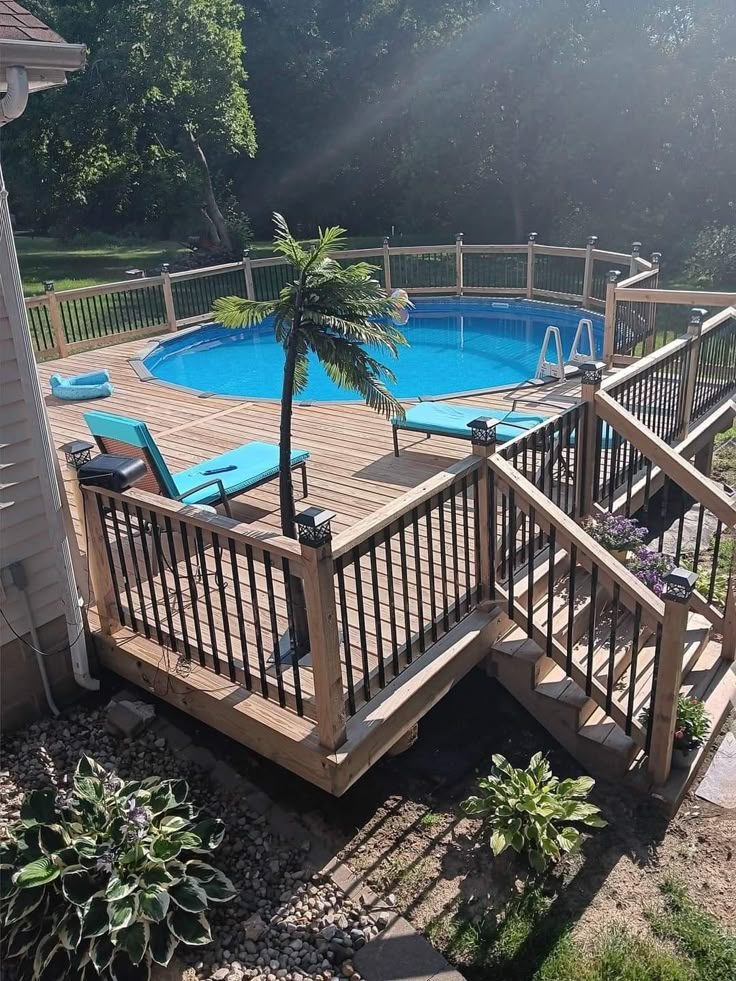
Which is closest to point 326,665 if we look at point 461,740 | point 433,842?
point 433,842

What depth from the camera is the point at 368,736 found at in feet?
11.0

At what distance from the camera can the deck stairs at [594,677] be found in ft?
12.6

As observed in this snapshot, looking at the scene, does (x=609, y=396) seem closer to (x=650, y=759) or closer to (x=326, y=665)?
(x=650, y=759)

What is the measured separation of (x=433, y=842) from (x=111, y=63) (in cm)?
1945

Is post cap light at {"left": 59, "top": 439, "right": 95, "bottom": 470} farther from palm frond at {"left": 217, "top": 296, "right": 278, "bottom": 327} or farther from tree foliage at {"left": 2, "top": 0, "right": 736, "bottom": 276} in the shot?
tree foliage at {"left": 2, "top": 0, "right": 736, "bottom": 276}

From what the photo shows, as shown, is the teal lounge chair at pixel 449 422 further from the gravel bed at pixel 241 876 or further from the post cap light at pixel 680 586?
the gravel bed at pixel 241 876

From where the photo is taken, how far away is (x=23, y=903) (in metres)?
2.82

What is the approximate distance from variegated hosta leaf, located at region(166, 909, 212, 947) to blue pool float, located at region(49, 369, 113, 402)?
7265 millimetres

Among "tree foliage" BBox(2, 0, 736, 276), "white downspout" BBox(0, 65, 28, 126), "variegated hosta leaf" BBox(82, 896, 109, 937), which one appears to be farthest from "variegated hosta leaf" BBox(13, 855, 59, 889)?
"tree foliage" BBox(2, 0, 736, 276)

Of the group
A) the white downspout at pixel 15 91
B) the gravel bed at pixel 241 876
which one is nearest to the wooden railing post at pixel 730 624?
the gravel bed at pixel 241 876

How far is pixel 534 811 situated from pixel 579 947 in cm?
51

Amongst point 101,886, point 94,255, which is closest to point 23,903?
point 101,886

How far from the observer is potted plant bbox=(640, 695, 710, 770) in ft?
12.5

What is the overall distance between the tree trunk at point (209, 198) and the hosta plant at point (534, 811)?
21.2 metres
